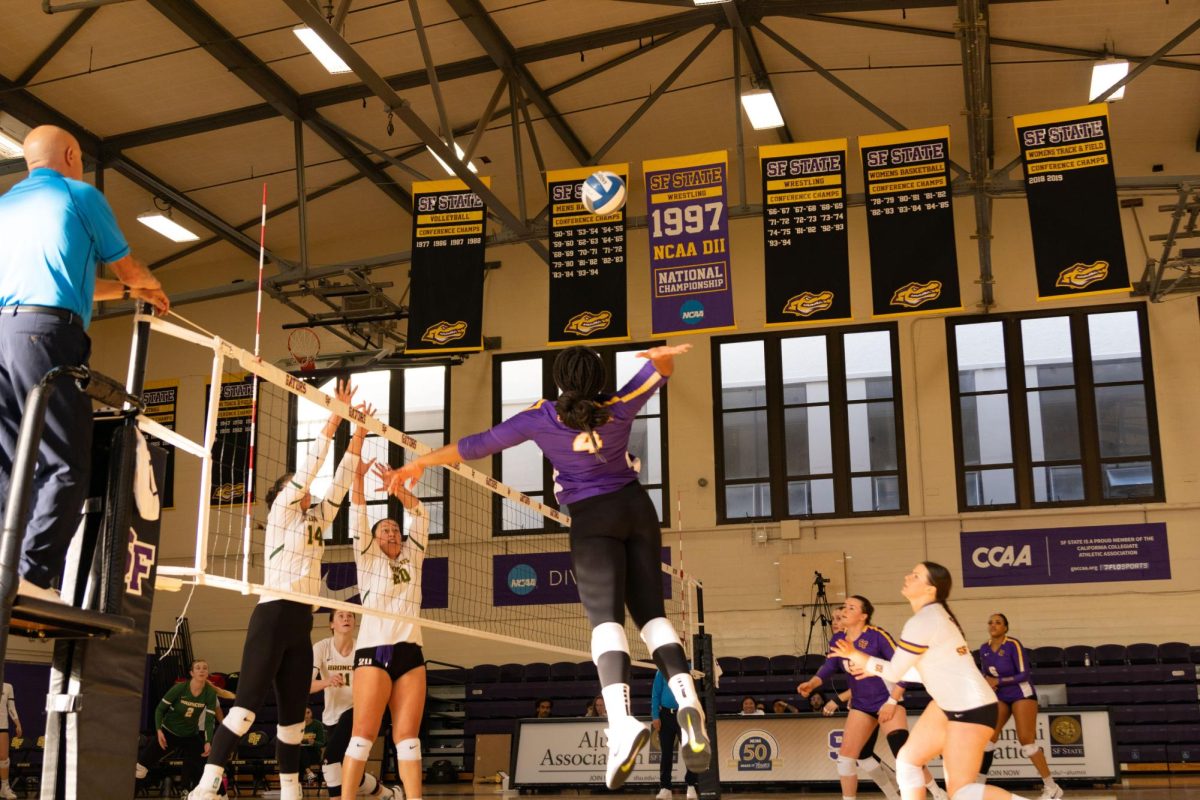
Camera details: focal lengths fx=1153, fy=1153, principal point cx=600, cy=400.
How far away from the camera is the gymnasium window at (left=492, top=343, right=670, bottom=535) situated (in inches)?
819

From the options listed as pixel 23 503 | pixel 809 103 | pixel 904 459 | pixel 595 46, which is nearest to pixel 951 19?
pixel 809 103

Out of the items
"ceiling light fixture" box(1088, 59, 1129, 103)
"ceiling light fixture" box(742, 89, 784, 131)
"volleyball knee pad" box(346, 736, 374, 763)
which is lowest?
"volleyball knee pad" box(346, 736, 374, 763)

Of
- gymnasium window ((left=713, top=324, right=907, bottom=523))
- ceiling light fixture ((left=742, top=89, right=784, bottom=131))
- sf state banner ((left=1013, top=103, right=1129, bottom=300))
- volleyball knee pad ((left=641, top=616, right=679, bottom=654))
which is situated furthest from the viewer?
gymnasium window ((left=713, top=324, right=907, bottom=523))

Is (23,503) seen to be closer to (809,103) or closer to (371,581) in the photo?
(371,581)

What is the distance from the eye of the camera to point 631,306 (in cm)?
2153

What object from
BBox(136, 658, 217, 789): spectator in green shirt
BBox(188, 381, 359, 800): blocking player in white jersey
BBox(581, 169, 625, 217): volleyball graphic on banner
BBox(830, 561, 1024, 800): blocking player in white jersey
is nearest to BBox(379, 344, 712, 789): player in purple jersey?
BBox(188, 381, 359, 800): blocking player in white jersey

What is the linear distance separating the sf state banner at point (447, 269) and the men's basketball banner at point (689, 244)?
7.72ft

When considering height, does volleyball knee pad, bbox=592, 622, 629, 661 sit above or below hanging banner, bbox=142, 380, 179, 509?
below

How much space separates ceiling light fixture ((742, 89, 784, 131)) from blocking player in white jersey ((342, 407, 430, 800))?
32.2 feet

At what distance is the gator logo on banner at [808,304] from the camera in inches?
548

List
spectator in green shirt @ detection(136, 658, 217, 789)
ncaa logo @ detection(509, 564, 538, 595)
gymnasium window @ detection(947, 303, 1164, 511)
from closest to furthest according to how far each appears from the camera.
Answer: spectator in green shirt @ detection(136, 658, 217, 789) < gymnasium window @ detection(947, 303, 1164, 511) < ncaa logo @ detection(509, 564, 538, 595)

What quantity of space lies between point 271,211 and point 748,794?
13.2 meters

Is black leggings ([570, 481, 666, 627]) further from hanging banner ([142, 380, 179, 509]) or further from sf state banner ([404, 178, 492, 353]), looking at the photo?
hanging banner ([142, 380, 179, 509])

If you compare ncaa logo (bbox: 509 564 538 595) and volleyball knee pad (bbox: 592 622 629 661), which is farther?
ncaa logo (bbox: 509 564 538 595)
